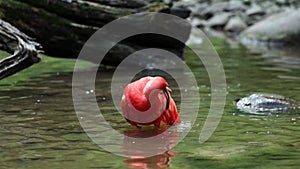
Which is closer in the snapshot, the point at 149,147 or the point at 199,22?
the point at 149,147

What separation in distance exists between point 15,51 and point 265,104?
2.68 m

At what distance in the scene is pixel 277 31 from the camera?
61.5ft

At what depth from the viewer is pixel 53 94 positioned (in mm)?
7328

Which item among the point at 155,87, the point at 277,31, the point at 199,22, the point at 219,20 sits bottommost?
the point at 155,87

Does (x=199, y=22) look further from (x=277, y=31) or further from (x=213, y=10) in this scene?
(x=277, y=31)

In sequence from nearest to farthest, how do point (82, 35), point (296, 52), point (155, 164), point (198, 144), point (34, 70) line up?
1. point (155, 164)
2. point (198, 144)
3. point (82, 35)
4. point (34, 70)
5. point (296, 52)

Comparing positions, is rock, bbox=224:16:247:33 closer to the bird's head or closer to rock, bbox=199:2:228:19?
rock, bbox=199:2:228:19

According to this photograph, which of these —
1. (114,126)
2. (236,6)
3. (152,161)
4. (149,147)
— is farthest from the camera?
(236,6)

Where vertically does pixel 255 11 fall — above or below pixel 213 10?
above

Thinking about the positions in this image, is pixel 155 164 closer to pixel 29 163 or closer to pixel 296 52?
pixel 29 163

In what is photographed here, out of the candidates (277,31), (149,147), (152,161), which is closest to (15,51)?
(149,147)

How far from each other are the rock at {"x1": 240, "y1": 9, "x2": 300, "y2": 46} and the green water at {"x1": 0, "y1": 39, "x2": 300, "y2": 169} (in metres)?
9.35

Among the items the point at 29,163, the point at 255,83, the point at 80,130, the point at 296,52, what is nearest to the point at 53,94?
the point at 80,130

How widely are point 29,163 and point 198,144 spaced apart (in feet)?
4.28
